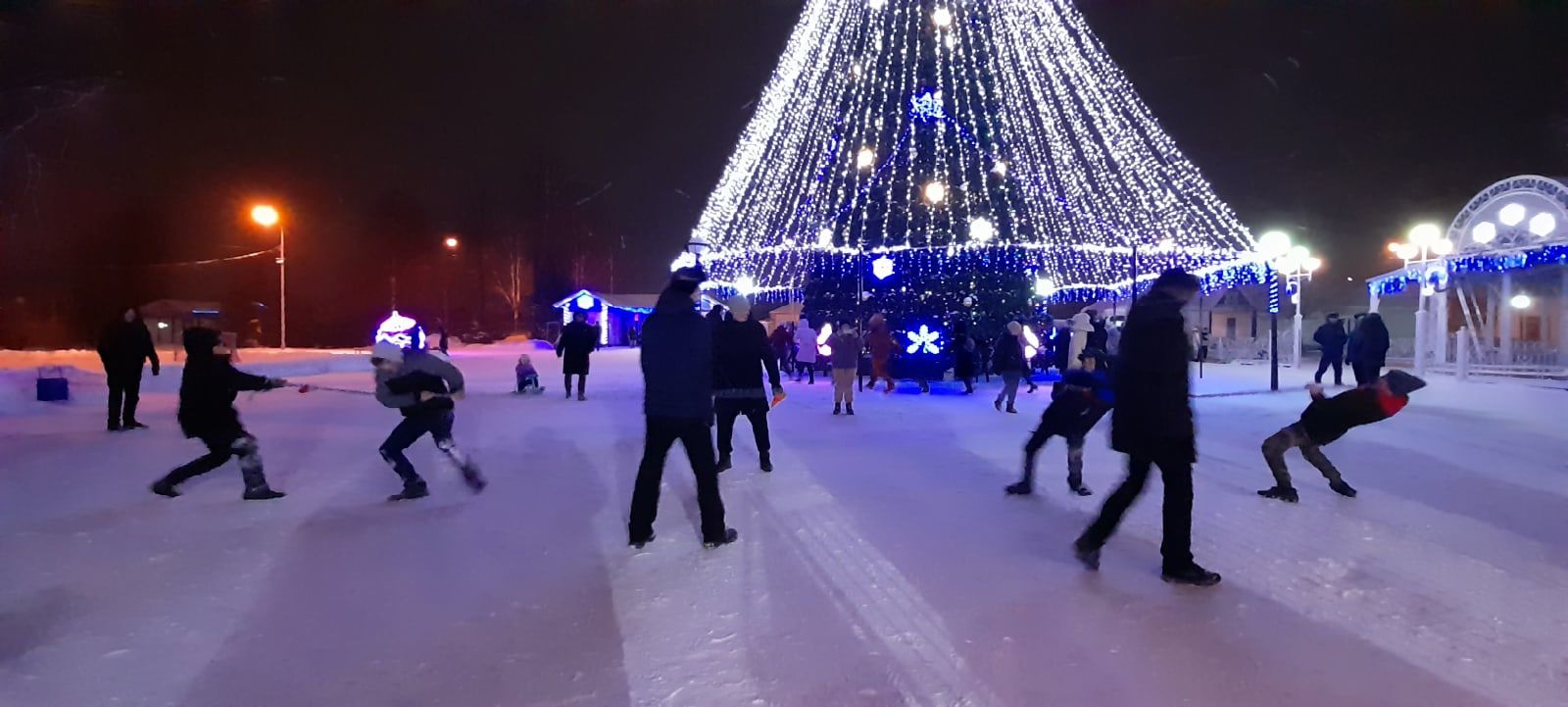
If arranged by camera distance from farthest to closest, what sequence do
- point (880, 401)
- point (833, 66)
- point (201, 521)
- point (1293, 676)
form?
1. point (833, 66)
2. point (880, 401)
3. point (201, 521)
4. point (1293, 676)

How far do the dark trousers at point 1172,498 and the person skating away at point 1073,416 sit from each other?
6.06 feet

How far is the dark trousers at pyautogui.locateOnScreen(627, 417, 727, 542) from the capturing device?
4.87 m

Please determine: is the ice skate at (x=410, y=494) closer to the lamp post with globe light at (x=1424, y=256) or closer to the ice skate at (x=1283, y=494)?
the ice skate at (x=1283, y=494)

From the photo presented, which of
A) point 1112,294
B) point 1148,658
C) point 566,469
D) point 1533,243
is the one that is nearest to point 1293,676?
point 1148,658

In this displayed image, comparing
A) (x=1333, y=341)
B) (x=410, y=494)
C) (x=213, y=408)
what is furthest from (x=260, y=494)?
(x=1333, y=341)

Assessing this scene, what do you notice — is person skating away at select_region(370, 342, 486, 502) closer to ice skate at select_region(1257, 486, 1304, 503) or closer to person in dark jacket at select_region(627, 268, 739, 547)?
→ person in dark jacket at select_region(627, 268, 739, 547)

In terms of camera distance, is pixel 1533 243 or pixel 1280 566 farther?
pixel 1533 243

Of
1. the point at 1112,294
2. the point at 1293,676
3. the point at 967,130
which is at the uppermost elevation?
the point at 967,130

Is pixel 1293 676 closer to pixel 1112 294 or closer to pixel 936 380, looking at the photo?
pixel 936 380

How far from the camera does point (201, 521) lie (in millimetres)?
5645

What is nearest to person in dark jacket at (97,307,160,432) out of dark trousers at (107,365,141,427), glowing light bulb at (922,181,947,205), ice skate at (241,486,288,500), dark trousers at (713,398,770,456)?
dark trousers at (107,365,141,427)

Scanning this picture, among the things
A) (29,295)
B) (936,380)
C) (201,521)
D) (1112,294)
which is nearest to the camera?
(201,521)

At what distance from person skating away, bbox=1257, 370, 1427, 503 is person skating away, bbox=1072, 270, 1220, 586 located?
7.45ft

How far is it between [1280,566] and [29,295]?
46.1 metres
